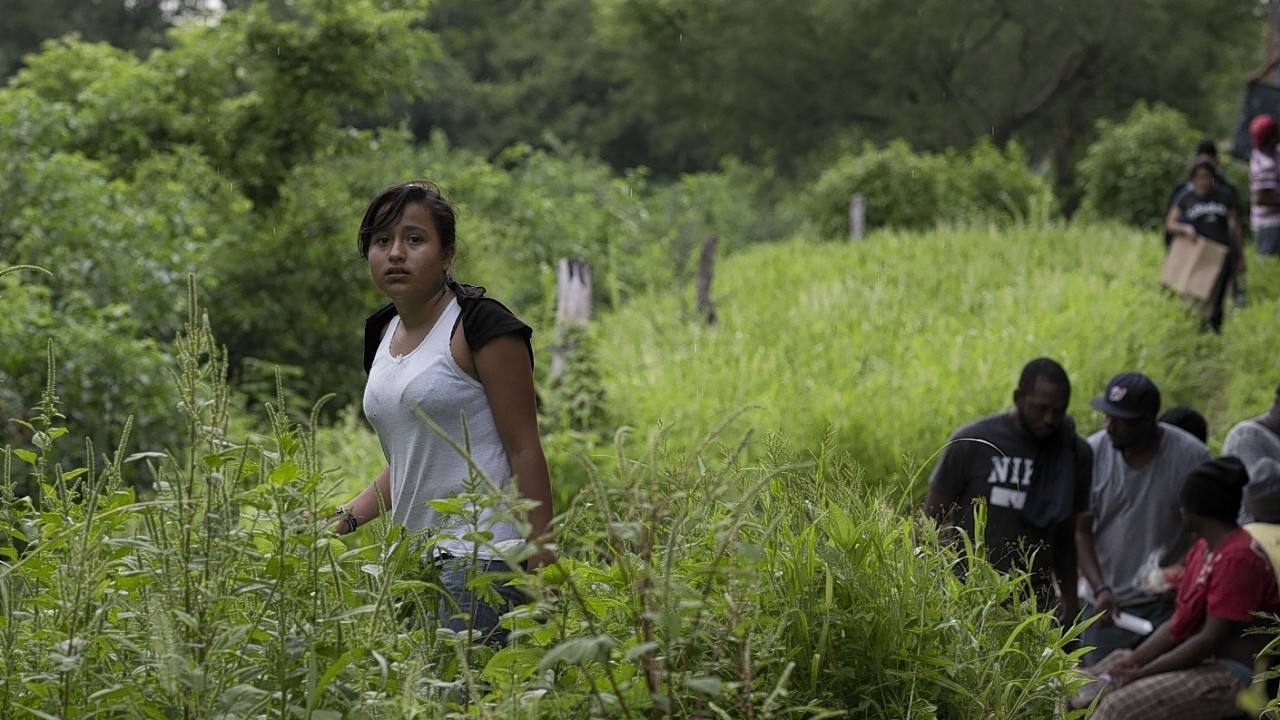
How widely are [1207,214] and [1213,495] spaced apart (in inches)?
315

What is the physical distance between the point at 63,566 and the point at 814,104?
3782 centimetres

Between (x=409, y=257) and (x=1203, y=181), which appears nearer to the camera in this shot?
(x=409, y=257)

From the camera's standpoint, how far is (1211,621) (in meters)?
4.77

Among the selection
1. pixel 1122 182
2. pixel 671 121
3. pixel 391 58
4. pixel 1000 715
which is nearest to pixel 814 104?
pixel 671 121

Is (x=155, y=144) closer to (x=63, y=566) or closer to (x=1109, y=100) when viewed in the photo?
(x=63, y=566)

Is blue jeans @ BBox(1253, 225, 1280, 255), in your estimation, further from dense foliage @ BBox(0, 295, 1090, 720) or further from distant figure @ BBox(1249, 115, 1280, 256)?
dense foliage @ BBox(0, 295, 1090, 720)

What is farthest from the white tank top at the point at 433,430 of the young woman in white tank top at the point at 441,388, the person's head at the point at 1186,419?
the person's head at the point at 1186,419

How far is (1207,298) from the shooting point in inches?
491

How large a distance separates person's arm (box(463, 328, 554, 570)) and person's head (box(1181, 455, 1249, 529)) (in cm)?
265

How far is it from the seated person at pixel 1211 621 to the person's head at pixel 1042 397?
54 centimetres

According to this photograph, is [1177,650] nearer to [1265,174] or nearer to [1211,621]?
[1211,621]

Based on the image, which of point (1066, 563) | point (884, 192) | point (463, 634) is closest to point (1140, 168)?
point (884, 192)

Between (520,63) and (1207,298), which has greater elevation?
(520,63)

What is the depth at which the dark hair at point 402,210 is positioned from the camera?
3314mm
